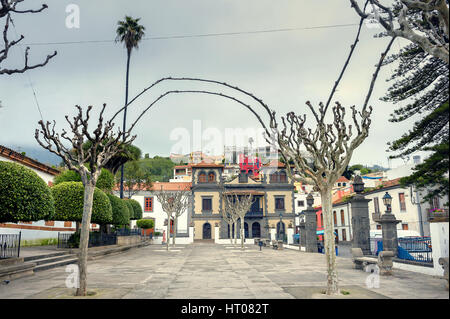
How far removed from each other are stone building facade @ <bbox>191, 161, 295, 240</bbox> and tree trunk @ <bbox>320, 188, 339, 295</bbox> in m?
45.5

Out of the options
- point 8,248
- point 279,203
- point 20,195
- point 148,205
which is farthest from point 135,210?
point 279,203

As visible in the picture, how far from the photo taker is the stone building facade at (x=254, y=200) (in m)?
55.3

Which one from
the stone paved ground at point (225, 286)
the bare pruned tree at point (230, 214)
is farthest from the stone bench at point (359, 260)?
the bare pruned tree at point (230, 214)

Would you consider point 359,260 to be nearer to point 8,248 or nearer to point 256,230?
point 8,248

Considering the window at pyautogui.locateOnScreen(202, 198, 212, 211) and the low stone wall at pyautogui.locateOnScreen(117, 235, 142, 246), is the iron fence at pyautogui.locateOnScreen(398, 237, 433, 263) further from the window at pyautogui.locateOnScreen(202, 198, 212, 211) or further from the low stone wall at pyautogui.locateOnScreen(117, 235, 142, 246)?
the window at pyautogui.locateOnScreen(202, 198, 212, 211)

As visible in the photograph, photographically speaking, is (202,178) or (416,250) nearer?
(416,250)

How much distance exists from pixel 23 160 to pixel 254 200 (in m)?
37.5

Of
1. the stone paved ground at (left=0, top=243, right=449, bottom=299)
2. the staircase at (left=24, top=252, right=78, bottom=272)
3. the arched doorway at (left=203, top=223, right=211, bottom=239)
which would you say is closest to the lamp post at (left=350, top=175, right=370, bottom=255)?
the stone paved ground at (left=0, top=243, right=449, bottom=299)

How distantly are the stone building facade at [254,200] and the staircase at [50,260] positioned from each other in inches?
1455

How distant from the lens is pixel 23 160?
2592 cm
